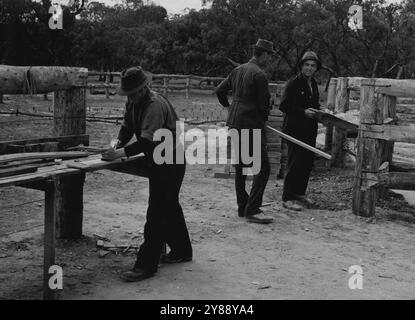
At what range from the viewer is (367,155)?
6832mm

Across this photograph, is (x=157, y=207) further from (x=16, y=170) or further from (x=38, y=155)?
(x=16, y=170)

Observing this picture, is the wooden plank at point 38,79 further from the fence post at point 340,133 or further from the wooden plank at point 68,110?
the fence post at point 340,133

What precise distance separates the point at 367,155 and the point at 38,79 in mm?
3793

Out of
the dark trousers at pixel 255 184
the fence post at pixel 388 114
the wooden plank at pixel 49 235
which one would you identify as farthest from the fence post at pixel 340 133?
the wooden plank at pixel 49 235

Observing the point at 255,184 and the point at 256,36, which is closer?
the point at 255,184

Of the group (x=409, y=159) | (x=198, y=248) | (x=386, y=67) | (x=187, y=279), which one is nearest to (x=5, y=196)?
(x=198, y=248)

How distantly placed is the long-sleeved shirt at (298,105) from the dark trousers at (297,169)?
14 centimetres

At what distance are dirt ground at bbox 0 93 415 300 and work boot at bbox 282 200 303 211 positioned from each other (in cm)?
10

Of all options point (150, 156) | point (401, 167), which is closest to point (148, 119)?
point (150, 156)

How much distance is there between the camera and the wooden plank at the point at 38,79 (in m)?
4.83

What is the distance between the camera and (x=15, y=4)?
38.7 metres

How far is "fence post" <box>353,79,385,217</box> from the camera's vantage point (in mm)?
6691

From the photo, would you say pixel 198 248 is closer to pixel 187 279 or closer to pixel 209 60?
pixel 187 279
